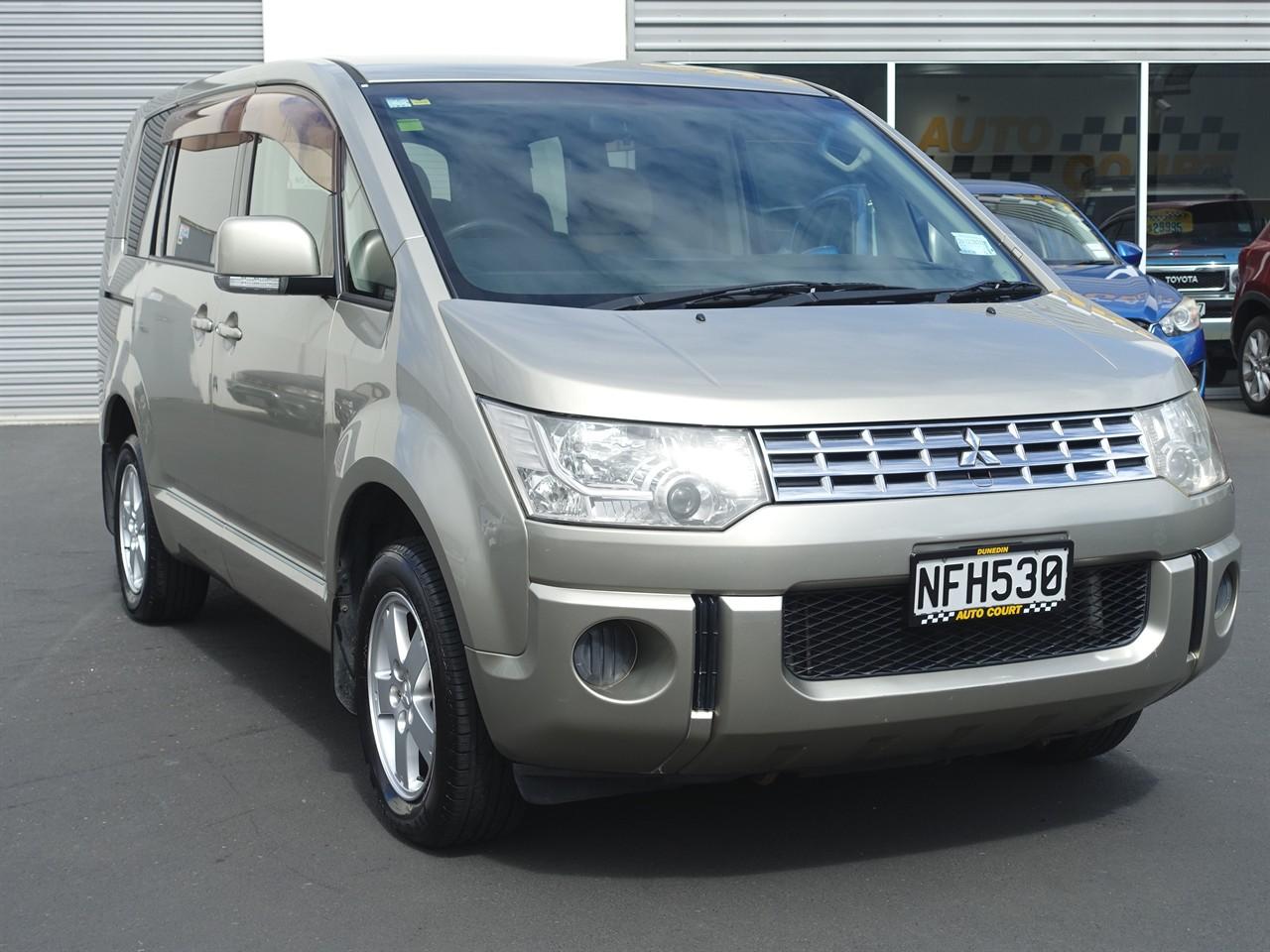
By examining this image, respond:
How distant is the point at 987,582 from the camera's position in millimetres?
3402

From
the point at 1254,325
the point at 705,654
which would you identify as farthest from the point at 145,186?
the point at 1254,325

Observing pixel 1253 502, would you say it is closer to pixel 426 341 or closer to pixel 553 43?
pixel 426 341

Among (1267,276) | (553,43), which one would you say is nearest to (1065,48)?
(1267,276)

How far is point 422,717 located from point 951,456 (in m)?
1.29

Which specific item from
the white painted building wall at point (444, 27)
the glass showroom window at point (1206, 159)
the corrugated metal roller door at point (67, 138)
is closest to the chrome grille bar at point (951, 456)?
the white painted building wall at point (444, 27)

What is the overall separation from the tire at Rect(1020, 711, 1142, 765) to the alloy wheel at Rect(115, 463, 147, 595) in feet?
10.7

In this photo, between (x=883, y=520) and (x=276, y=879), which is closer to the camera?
(x=883, y=520)

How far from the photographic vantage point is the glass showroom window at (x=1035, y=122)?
1545 cm

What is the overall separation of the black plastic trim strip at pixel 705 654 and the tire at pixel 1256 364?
1056 cm

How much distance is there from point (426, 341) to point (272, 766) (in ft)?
4.75

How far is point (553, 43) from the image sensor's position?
14586mm

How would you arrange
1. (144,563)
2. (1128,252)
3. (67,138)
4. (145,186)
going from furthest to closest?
(67,138) → (1128,252) → (145,186) → (144,563)

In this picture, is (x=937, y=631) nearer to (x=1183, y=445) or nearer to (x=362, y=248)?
(x=1183, y=445)

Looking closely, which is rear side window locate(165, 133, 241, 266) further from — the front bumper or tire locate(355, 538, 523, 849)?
the front bumper
